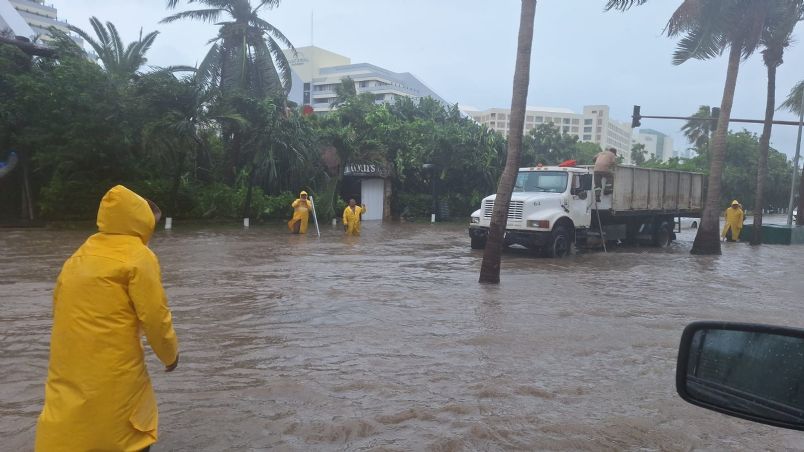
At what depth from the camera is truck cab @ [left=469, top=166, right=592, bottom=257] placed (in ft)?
49.8

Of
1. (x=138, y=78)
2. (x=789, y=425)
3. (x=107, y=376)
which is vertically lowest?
(x=107, y=376)

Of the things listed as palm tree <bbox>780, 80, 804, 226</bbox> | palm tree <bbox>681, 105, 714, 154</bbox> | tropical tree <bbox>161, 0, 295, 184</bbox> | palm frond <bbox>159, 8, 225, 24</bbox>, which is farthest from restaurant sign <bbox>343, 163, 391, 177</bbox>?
palm tree <bbox>681, 105, 714, 154</bbox>

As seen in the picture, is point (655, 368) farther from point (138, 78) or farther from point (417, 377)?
point (138, 78)

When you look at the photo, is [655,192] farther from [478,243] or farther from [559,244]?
[478,243]

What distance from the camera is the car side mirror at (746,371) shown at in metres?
1.73

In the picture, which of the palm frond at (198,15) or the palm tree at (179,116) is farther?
the palm frond at (198,15)

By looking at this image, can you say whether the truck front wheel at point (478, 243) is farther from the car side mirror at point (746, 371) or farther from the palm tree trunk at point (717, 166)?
the car side mirror at point (746, 371)

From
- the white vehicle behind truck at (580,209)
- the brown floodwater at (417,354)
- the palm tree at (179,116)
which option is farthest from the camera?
the palm tree at (179,116)

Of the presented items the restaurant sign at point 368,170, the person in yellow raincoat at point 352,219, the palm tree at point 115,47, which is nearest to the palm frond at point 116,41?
the palm tree at point 115,47

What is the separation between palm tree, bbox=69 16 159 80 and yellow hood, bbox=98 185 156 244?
81.6 feet

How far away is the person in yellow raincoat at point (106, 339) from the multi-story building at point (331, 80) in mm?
85210

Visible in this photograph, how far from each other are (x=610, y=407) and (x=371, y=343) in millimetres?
2847

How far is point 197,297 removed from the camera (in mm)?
9352

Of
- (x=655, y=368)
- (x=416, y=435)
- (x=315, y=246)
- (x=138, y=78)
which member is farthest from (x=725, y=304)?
(x=138, y=78)
